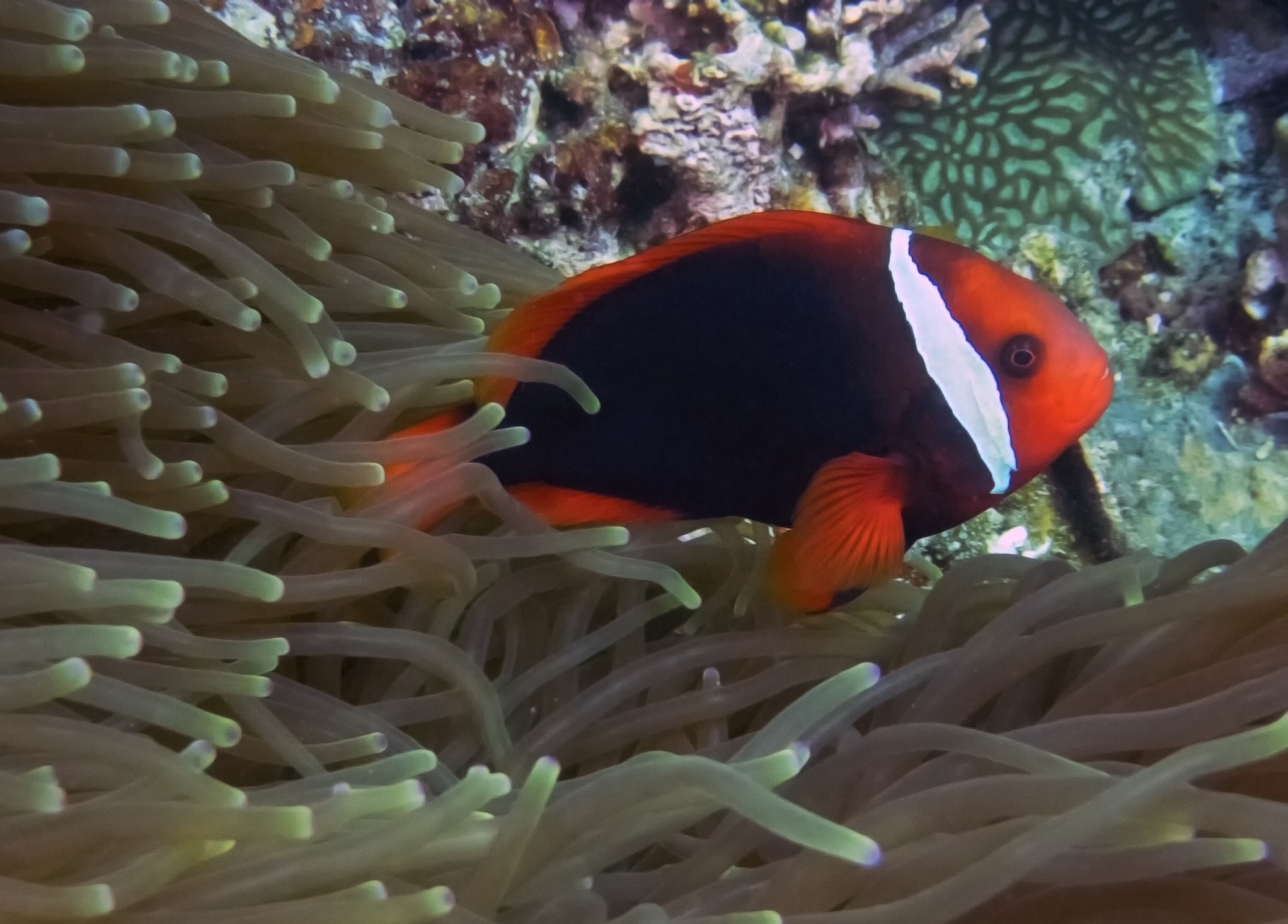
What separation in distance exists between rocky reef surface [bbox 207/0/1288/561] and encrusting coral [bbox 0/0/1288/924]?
0.55 m

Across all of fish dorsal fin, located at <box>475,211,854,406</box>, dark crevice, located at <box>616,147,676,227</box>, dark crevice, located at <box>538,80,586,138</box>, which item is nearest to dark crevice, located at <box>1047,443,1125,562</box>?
dark crevice, located at <box>616,147,676,227</box>

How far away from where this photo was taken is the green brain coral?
8.01 feet

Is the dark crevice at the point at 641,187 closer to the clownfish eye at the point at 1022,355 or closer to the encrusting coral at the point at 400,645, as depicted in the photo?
the encrusting coral at the point at 400,645

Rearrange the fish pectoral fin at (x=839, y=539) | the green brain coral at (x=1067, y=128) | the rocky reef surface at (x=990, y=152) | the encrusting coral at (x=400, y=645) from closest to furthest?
1. the encrusting coral at (x=400, y=645)
2. the fish pectoral fin at (x=839, y=539)
3. the rocky reef surface at (x=990, y=152)
4. the green brain coral at (x=1067, y=128)

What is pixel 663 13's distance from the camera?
6.33 feet

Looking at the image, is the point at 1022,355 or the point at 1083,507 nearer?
the point at 1022,355

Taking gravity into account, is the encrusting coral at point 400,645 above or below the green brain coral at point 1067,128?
below

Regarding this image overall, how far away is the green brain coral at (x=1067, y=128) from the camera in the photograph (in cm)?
244

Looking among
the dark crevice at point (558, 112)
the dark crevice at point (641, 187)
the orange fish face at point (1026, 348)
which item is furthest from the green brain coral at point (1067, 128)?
the orange fish face at point (1026, 348)

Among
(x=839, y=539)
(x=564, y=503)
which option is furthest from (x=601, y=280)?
(x=839, y=539)

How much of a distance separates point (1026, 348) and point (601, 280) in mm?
424

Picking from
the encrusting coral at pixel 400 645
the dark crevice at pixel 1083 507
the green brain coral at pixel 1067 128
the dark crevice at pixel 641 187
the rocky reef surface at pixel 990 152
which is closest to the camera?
the encrusting coral at pixel 400 645

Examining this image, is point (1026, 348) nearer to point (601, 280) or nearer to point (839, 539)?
point (839, 539)

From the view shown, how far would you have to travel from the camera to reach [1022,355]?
0.98m
